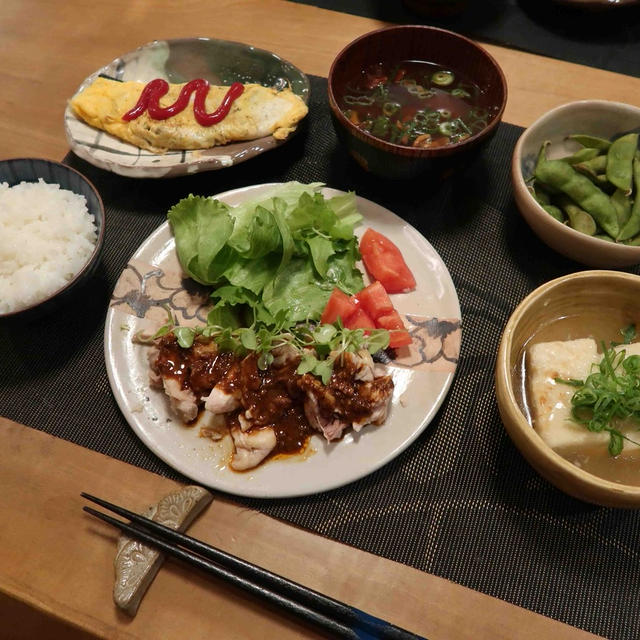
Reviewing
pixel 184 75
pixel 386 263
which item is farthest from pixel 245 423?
pixel 184 75

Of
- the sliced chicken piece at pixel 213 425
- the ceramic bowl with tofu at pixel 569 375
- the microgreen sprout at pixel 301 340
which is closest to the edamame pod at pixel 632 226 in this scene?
the ceramic bowl with tofu at pixel 569 375

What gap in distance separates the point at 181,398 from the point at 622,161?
5.61 ft

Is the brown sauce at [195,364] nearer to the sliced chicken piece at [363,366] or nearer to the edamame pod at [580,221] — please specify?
the sliced chicken piece at [363,366]

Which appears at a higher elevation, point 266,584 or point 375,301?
point 375,301

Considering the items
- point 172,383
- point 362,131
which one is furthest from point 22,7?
point 172,383

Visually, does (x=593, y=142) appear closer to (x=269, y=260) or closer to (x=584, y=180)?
(x=584, y=180)

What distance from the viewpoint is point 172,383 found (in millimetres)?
1653

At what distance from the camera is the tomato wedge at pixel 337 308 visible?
1.81 meters

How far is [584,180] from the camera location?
6.33 ft

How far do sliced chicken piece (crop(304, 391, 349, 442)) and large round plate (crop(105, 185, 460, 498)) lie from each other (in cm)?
4

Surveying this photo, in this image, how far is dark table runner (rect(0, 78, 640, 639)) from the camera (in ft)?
5.04

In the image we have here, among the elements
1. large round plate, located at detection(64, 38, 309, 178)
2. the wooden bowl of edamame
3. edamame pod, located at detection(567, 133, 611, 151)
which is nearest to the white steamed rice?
large round plate, located at detection(64, 38, 309, 178)

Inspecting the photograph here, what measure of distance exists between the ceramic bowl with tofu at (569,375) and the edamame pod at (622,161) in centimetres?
50

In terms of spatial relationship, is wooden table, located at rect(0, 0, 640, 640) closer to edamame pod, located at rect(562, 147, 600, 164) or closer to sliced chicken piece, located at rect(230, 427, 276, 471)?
sliced chicken piece, located at rect(230, 427, 276, 471)
